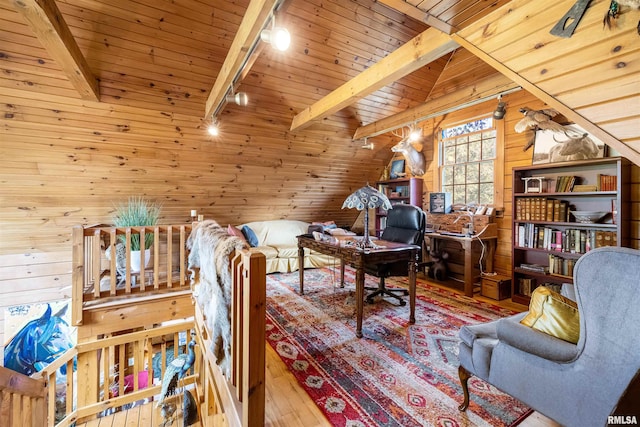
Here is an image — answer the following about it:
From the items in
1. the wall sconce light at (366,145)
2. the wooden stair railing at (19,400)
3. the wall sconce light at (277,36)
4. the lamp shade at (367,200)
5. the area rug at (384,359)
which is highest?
the wall sconce light at (366,145)

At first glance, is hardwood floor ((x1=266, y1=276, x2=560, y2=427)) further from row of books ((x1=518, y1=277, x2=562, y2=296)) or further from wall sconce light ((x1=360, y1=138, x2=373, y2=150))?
wall sconce light ((x1=360, y1=138, x2=373, y2=150))

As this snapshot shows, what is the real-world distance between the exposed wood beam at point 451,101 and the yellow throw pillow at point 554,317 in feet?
6.43

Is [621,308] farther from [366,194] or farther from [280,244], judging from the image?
[280,244]

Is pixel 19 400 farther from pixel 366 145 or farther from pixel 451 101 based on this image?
pixel 366 145

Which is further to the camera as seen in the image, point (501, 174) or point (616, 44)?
point (501, 174)

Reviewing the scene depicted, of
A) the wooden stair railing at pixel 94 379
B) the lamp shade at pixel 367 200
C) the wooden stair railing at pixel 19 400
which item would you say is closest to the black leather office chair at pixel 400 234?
the lamp shade at pixel 367 200

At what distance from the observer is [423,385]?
70.6 inches

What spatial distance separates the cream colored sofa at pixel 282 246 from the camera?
180 inches

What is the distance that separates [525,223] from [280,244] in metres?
3.65

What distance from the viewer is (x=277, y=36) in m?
1.56

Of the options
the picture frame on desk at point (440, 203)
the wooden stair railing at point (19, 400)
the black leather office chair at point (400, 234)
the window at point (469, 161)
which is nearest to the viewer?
the wooden stair railing at point (19, 400)

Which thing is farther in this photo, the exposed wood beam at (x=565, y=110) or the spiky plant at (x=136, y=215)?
the spiky plant at (x=136, y=215)

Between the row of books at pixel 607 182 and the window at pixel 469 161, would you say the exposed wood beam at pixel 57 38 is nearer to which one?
the window at pixel 469 161

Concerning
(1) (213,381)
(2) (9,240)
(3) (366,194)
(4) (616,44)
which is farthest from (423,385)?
(2) (9,240)
